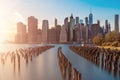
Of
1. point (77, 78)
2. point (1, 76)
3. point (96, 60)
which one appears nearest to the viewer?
point (77, 78)

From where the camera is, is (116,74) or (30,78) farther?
(116,74)

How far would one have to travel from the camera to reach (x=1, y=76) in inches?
1483

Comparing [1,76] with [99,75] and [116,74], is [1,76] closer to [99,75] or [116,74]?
[99,75]

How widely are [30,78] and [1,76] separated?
16.6 ft

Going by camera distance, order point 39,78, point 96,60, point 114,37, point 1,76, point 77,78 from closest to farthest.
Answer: point 77,78
point 39,78
point 1,76
point 96,60
point 114,37

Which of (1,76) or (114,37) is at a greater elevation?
(114,37)

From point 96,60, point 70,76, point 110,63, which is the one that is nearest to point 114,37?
point 96,60

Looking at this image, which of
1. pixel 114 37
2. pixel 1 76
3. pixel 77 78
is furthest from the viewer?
pixel 114 37

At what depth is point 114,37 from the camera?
114188 millimetres

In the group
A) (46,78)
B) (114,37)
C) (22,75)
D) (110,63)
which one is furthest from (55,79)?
(114,37)

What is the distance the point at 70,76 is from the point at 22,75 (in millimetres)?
8621

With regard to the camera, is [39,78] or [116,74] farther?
[116,74]

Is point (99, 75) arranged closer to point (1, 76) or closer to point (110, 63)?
point (110, 63)

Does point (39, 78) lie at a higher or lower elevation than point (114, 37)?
lower
